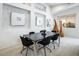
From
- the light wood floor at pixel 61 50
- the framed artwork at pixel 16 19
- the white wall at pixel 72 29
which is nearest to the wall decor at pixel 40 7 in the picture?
the white wall at pixel 72 29

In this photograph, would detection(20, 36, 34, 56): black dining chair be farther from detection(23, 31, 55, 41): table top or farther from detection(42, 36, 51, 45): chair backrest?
detection(42, 36, 51, 45): chair backrest

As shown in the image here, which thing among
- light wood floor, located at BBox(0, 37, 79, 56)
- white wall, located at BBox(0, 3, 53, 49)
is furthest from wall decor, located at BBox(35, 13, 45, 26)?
light wood floor, located at BBox(0, 37, 79, 56)

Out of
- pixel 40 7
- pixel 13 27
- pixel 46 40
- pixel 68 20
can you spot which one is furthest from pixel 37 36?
pixel 68 20

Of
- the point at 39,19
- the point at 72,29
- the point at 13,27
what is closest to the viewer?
the point at 13,27

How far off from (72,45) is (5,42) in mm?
2286

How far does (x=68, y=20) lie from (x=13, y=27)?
183 cm

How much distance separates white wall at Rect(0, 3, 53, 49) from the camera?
2.56 meters

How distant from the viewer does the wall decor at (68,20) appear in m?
2.86

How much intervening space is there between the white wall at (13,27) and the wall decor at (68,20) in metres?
0.48

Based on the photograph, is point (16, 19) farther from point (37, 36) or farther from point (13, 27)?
point (37, 36)

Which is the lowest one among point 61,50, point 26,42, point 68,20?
point 61,50

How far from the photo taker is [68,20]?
115 inches

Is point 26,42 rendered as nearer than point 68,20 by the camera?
Yes

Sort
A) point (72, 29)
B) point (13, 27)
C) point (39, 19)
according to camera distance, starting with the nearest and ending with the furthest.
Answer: point (13, 27)
point (72, 29)
point (39, 19)
